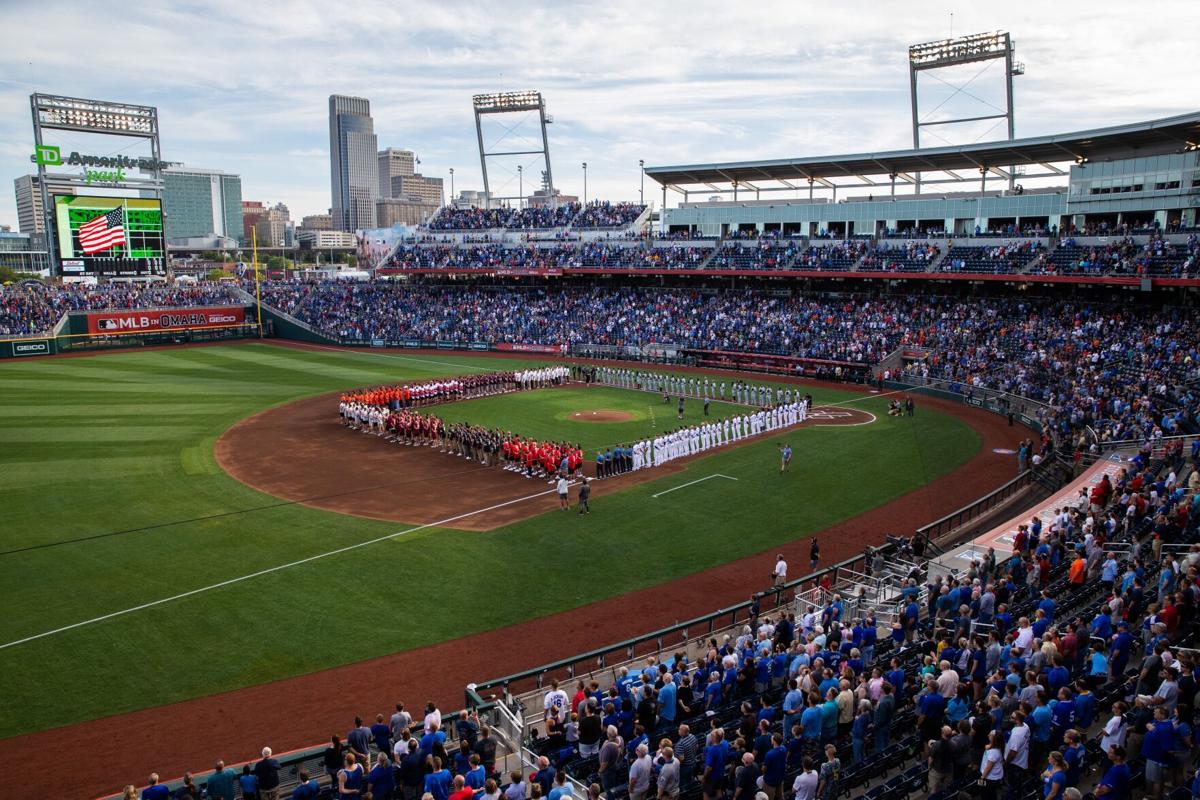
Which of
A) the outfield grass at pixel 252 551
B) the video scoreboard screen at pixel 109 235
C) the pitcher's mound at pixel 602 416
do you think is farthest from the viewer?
the video scoreboard screen at pixel 109 235

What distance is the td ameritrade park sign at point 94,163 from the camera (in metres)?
58.3

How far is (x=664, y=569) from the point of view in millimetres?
18328

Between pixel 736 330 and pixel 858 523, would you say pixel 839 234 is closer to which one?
pixel 736 330

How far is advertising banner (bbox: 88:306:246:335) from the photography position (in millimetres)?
58969

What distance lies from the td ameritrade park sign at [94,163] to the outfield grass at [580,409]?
42.3m

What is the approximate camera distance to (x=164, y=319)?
6203 cm

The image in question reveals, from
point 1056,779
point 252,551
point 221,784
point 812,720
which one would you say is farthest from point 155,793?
point 252,551

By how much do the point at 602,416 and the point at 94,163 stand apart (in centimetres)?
4984

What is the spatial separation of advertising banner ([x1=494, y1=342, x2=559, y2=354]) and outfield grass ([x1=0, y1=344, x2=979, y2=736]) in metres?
27.0

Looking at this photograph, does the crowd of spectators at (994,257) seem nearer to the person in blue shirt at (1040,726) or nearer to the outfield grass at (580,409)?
the outfield grass at (580,409)

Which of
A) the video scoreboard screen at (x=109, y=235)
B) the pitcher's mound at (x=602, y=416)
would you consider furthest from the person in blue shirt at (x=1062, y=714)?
the video scoreboard screen at (x=109, y=235)

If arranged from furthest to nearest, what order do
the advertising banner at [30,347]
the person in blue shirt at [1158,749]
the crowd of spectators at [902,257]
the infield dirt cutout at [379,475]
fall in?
the advertising banner at [30,347] < the crowd of spectators at [902,257] < the infield dirt cutout at [379,475] < the person in blue shirt at [1158,749]

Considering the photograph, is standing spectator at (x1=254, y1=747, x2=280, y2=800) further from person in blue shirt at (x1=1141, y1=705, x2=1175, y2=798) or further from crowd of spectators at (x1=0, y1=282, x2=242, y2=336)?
crowd of spectators at (x1=0, y1=282, x2=242, y2=336)

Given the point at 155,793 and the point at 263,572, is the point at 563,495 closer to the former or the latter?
the point at 263,572
